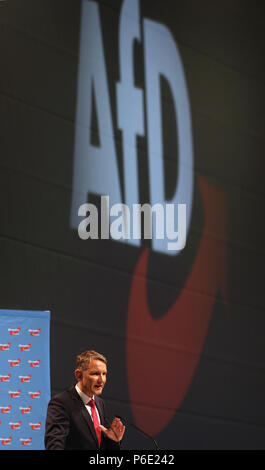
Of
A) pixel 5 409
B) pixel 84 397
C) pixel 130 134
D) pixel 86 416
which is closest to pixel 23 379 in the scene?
pixel 5 409

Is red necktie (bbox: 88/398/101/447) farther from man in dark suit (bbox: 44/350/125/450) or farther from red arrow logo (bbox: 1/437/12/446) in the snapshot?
red arrow logo (bbox: 1/437/12/446)

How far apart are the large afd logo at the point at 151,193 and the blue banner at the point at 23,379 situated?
876 mm

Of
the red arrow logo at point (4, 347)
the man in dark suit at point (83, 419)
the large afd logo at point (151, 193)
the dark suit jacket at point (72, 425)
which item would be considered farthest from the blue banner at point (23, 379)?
the dark suit jacket at point (72, 425)

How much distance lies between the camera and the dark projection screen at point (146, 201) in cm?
522

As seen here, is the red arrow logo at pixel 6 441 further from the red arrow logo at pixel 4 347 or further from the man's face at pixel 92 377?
the man's face at pixel 92 377

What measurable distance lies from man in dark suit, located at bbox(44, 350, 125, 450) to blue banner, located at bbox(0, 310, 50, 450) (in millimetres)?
1239

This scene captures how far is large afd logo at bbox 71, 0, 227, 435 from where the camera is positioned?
555cm

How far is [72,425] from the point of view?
3293 mm

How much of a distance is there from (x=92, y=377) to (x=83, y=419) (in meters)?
0.18

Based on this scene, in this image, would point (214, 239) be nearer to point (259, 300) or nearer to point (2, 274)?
point (259, 300)

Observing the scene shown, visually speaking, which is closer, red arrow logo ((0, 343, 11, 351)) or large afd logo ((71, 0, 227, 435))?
red arrow logo ((0, 343, 11, 351))

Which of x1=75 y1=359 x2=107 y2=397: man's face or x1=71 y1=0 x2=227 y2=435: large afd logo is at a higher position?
x1=71 y1=0 x2=227 y2=435: large afd logo

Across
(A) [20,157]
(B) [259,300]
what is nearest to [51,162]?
(A) [20,157]

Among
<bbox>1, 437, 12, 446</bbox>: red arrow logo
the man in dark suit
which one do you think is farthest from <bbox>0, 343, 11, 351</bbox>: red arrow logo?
the man in dark suit
